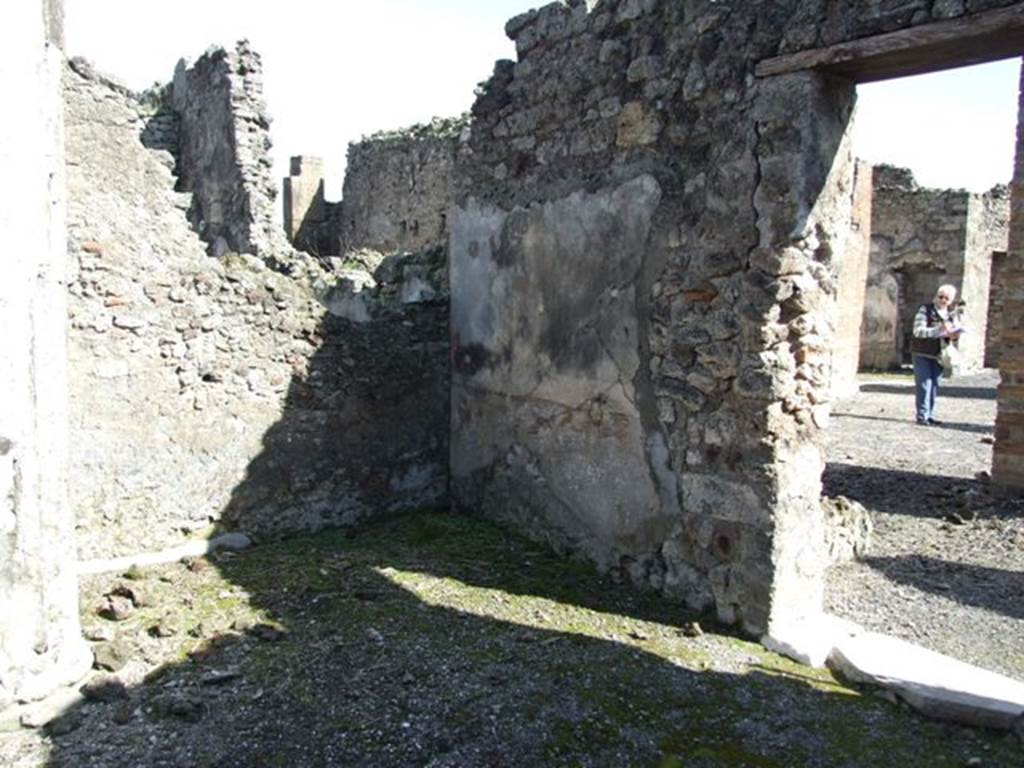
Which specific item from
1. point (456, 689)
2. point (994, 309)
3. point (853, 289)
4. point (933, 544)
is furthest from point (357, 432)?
point (994, 309)

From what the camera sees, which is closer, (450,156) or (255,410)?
(255,410)

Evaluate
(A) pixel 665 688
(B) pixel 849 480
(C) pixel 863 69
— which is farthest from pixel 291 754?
(B) pixel 849 480

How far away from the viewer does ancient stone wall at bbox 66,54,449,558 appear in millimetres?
4312

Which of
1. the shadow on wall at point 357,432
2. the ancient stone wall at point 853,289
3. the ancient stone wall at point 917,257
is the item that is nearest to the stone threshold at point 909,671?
the shadow on wall at point 357,432

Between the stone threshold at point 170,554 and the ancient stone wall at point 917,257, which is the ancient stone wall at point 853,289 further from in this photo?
the stone threshold at point 170,554

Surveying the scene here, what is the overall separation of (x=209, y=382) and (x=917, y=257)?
596 inches

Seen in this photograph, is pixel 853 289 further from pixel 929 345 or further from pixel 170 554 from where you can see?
pixel 170 554

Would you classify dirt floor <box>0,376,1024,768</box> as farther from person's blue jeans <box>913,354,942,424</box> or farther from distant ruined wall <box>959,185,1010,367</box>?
distant ruined wall <box>959,185,1010,367</box>

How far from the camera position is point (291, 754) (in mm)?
2805

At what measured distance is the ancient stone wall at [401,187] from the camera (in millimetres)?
13930

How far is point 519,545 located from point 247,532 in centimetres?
151

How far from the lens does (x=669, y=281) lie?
13.4 feet

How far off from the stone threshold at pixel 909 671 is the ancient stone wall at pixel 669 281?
0.14m

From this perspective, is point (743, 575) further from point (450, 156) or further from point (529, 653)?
point (450, 156)
